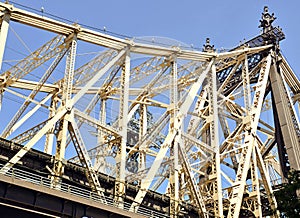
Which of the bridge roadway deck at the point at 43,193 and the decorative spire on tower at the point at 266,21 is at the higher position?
the decorative spire on tower at the point at 266,21

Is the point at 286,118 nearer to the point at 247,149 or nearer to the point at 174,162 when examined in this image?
the point at 247,149

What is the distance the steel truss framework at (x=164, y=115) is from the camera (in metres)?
31.5

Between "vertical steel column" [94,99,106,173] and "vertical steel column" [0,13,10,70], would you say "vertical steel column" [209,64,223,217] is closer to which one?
"vertical steel column" [94,99,106,173]

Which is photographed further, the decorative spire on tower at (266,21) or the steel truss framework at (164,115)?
the decorative spire on tower at (266,21)

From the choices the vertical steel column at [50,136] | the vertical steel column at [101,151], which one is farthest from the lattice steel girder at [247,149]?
the vertical steel column at [50,136]

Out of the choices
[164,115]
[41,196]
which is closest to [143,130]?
[164,115]

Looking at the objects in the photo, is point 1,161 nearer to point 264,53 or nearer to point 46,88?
point 46,88

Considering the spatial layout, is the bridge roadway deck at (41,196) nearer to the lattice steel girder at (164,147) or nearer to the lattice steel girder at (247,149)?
the lattice steel girder at (164,147)

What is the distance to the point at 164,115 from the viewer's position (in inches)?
1544

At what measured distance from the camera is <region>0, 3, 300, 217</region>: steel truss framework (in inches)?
1238

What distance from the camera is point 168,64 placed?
40.3 metres

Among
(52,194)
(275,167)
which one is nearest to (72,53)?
(52,194)

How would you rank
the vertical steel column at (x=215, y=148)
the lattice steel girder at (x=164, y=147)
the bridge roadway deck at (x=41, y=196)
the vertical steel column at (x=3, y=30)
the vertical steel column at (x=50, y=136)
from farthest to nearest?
the vertical steel column at (x=50, y=136)
the vertical steel column at (x=215, y=148)
the lattice steel girder at (x=164, y=147)
the vertical steel column at (x=3, y=30)
the bridge roadway deck at (x=41, y=196)

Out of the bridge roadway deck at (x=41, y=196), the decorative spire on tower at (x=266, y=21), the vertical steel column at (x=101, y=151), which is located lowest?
the bridge roadway deck at (x=41, y=196)
